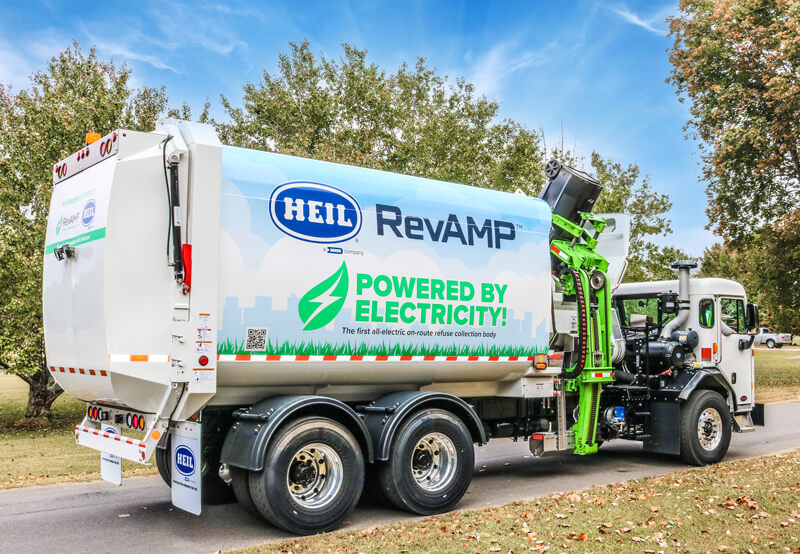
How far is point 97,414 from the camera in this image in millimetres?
7340

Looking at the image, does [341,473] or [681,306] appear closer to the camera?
[341,473]

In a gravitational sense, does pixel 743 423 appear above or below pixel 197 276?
below

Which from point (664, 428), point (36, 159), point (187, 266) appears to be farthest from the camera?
point (36, 159)

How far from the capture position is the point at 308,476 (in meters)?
6.72

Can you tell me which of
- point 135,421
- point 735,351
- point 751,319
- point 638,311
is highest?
point 638,311

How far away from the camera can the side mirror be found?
1120cm

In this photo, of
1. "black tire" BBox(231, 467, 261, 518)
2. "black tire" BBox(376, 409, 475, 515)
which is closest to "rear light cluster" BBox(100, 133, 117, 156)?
"black tire" BBox(231, 467, 261, 518)

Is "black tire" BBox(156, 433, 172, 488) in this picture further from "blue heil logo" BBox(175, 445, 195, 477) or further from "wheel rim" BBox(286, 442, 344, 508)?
"wheel rim" BBox(286, 442, 344, 508)

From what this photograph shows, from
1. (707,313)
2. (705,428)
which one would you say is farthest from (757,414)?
(707,313)

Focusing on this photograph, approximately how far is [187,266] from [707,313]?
8002 millimetres

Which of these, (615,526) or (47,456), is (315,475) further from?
(47,456)

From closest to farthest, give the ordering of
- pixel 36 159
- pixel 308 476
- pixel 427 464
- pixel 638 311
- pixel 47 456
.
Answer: pixel 308 476
pixel 427 464
pixel 638 311
pixel 47 456
pixel 36 159

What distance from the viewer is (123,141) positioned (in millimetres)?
6422

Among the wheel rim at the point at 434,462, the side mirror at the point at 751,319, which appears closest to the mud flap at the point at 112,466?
the wheel rim at the point at 434,462
